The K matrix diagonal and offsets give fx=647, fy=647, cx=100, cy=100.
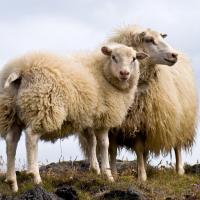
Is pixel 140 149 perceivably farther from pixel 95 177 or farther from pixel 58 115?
pixel 58 115

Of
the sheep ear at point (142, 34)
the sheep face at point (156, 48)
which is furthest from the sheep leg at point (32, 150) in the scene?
the sheep ear at point (142, 34)

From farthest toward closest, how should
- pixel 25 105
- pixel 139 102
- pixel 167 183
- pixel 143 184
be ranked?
pixel 139 102
pixel 167 183
pixel 143 184
pixel 25 105

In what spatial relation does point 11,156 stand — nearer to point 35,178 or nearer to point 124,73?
point 35,178

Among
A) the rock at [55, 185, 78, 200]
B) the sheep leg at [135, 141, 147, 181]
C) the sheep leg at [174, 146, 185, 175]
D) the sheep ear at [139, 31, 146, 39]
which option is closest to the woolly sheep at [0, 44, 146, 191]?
the rock at [55, 185, 78, 200]

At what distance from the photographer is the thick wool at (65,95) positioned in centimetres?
925

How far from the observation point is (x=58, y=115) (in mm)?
9352

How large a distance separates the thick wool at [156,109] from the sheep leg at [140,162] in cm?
14

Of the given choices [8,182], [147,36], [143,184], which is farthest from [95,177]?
[147,36]

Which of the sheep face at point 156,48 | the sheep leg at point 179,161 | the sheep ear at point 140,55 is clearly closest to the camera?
the sheep ear at point 140,55

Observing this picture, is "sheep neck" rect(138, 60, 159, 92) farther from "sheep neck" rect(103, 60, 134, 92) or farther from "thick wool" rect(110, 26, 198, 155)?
"sheep neck" rect(103, 60, 134, 92)

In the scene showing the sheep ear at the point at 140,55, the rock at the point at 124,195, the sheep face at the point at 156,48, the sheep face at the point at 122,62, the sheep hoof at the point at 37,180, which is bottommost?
the rock at the point at 124,195

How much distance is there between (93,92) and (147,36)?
2.65m

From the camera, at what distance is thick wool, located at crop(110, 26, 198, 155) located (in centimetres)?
1205

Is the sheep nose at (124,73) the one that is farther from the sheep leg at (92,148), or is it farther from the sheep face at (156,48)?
the sheep face at (156,48)
